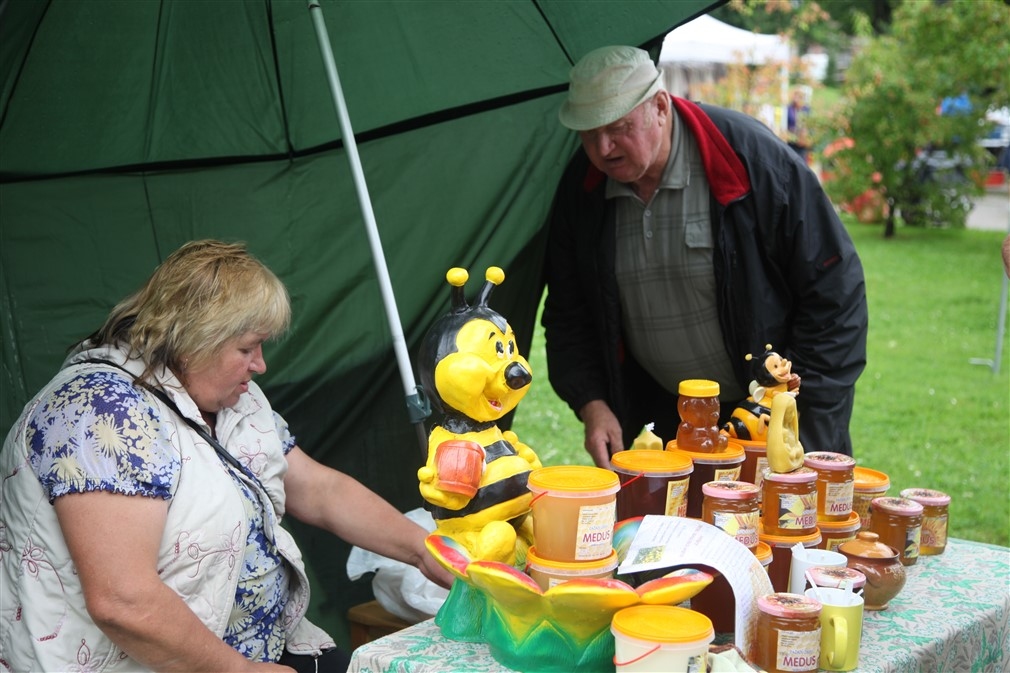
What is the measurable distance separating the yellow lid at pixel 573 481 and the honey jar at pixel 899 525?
657mm

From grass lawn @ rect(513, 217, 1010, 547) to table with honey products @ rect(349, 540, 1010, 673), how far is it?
91.4 inches

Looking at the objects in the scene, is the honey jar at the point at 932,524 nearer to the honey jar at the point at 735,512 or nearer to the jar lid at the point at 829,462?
the jar lid at the point at 829,462

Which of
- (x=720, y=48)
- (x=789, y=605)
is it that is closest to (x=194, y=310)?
(x=789, y=605)

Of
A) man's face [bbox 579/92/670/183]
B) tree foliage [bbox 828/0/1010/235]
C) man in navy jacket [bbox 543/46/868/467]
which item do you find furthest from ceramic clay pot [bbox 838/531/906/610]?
tree foliage [bbox 828/0/1010/235]

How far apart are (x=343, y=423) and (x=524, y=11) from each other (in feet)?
4.33

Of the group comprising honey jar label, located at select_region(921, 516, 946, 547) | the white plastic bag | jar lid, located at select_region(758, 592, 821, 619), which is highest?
jar lid, located at select_region(758, 592, 821, 619)

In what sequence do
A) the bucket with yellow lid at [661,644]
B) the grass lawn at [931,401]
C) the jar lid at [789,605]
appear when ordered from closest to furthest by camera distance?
the bucket with yellow lid at [661,644] < the jar lid at [789,605] < the grass lawn at [931,401]

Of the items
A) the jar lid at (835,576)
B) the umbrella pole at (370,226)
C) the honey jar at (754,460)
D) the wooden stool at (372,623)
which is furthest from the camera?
the wooden stool at (372,623)

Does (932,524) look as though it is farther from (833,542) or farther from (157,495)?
(157,495)

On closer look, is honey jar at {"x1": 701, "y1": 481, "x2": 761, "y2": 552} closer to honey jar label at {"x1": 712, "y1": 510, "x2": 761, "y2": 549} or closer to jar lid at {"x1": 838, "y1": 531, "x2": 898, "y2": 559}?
honey jar label at {"x1": 712, "y1": 510, "x2": 761, "y2": 549}

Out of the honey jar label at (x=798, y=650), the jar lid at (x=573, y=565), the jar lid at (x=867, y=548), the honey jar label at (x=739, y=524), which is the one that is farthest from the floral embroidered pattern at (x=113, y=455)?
the jar lid at (x=867, y=548)

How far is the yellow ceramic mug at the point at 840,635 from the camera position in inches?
57.4

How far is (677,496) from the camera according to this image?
5.62 feet

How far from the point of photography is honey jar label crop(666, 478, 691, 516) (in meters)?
1.70
